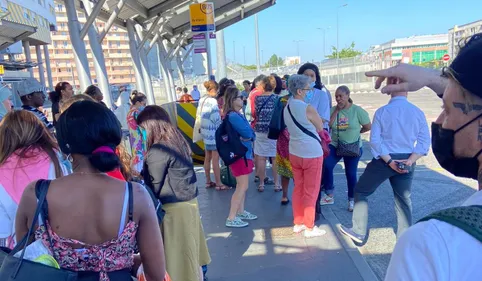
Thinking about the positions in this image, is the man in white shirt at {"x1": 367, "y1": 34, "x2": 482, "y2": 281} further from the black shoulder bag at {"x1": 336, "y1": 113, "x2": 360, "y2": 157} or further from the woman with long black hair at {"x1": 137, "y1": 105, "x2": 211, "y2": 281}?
the black shoulder bag at {"x1": 336, "y1": 113, "x2": 360, "y2": 157}

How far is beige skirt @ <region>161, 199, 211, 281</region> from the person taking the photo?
3207 millimetres

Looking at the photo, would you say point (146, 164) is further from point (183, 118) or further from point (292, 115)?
point (183, 118)

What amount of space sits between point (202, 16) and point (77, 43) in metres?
3.27

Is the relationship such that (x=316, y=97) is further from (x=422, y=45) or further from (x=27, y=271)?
(x=422, y=45)

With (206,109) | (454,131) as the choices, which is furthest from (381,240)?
(454,131)

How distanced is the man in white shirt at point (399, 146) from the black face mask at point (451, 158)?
269cm

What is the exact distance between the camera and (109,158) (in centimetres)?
178

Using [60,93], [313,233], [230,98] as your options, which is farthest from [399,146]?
[60,93]

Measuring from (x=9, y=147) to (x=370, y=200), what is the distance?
4.87 m

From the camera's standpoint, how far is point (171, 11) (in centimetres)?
1568

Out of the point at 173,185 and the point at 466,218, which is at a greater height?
the point at 466,218

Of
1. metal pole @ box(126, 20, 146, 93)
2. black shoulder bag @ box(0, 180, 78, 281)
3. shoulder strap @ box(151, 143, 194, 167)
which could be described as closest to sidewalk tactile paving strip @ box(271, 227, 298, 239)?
shoulder strap @ box(151, 143, 194, 167)

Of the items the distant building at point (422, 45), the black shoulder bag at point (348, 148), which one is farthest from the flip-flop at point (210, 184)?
the distant building at point (422, 45)

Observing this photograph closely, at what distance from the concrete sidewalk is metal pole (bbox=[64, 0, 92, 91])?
473 cm
